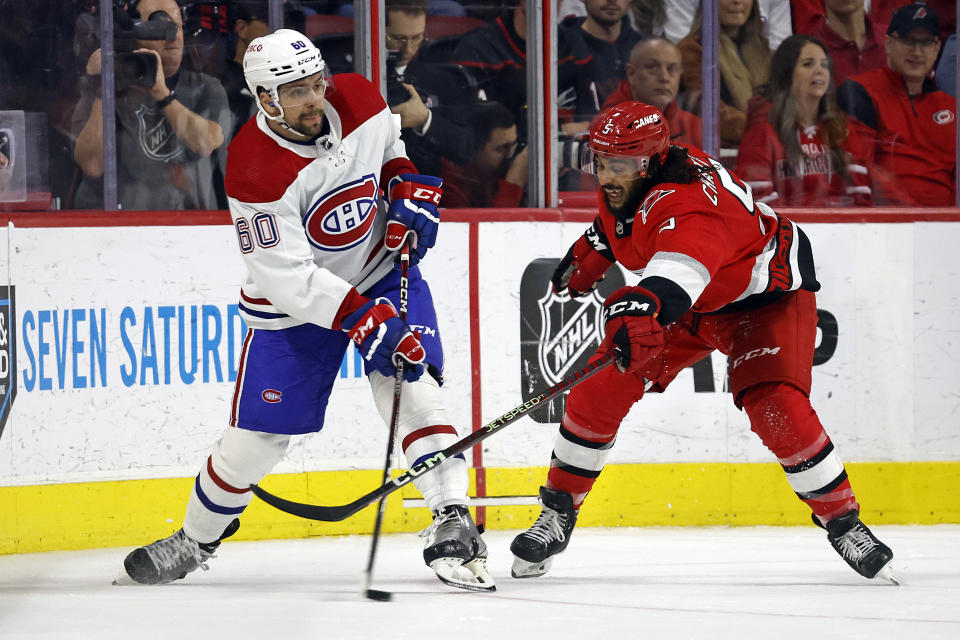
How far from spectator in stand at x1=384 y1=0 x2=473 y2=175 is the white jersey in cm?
107

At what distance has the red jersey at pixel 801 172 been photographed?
4367 millimetres

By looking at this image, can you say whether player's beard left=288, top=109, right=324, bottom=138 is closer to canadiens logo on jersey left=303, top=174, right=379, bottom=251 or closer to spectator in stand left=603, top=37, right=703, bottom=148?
canadiens logo on jersey left=303, top=174, right=379, bottom=251

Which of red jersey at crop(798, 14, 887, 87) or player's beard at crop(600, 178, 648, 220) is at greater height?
red jersey at crop(798, 14, 887, 87)

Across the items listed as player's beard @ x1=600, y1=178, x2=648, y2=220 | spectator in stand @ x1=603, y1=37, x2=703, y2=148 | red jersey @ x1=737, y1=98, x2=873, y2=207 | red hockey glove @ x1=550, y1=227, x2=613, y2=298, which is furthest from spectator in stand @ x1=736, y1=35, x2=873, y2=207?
player's beard @ x1=600, y1=178, x2=648, y2=220

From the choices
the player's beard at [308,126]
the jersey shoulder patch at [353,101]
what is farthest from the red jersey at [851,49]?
the player's beard at [308,126]

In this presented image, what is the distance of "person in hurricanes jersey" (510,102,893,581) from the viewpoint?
9.04ft

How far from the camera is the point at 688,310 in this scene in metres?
3.02

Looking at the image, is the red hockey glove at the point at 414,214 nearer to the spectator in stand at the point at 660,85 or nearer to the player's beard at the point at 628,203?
the player's beard at the point at 628,203

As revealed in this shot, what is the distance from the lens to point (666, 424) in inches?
158

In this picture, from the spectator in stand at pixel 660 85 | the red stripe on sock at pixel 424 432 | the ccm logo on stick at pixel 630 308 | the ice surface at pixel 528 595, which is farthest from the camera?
the spectator in stand at pixel 660 85

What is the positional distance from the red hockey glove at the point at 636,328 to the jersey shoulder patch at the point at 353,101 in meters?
0.76

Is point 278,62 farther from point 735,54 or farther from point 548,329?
point 735,54

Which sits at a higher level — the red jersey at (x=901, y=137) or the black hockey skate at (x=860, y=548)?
the red jersey at (x=901, y=137)

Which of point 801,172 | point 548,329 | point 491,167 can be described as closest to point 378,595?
point 548,329
